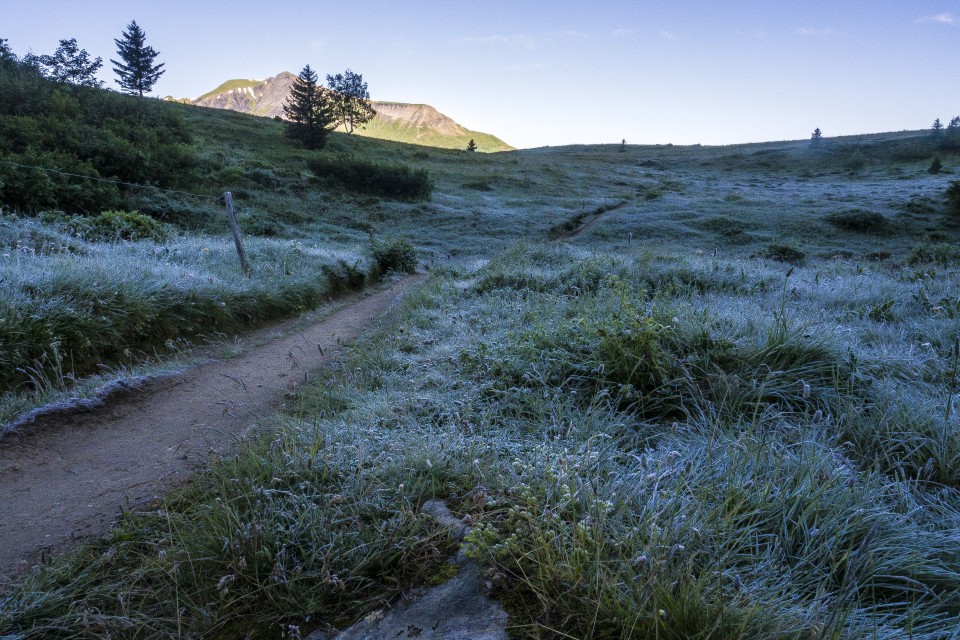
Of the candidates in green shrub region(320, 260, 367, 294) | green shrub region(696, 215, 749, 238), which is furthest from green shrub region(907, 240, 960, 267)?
green shrub region(320, 260, 367, 294)

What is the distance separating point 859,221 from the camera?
85.6ft

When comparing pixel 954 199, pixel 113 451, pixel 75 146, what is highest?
pixel 75 146

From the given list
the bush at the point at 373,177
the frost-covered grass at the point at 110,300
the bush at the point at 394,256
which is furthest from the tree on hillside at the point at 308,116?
the frost-covered grass at the point at 110,300

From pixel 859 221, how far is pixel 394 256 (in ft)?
81.1

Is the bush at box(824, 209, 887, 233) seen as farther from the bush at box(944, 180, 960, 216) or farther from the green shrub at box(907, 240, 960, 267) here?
the green shrub at box(907, 240, 960, 267)

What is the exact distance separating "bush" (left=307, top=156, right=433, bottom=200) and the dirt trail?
2811 cm

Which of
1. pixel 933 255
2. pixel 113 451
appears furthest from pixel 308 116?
pixel 113 451

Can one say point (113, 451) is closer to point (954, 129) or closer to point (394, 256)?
point (394, 256)

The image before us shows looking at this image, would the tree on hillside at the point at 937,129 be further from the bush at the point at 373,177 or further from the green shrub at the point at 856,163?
the bush at the point at 373,177

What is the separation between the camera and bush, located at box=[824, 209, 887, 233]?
1017 inches

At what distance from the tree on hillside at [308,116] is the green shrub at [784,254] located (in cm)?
3463

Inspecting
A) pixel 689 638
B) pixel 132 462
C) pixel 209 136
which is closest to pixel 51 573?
pixel 132 462

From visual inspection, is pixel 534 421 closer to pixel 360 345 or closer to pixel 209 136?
pixel 360 345

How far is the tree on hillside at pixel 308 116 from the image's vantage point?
40.8 m
